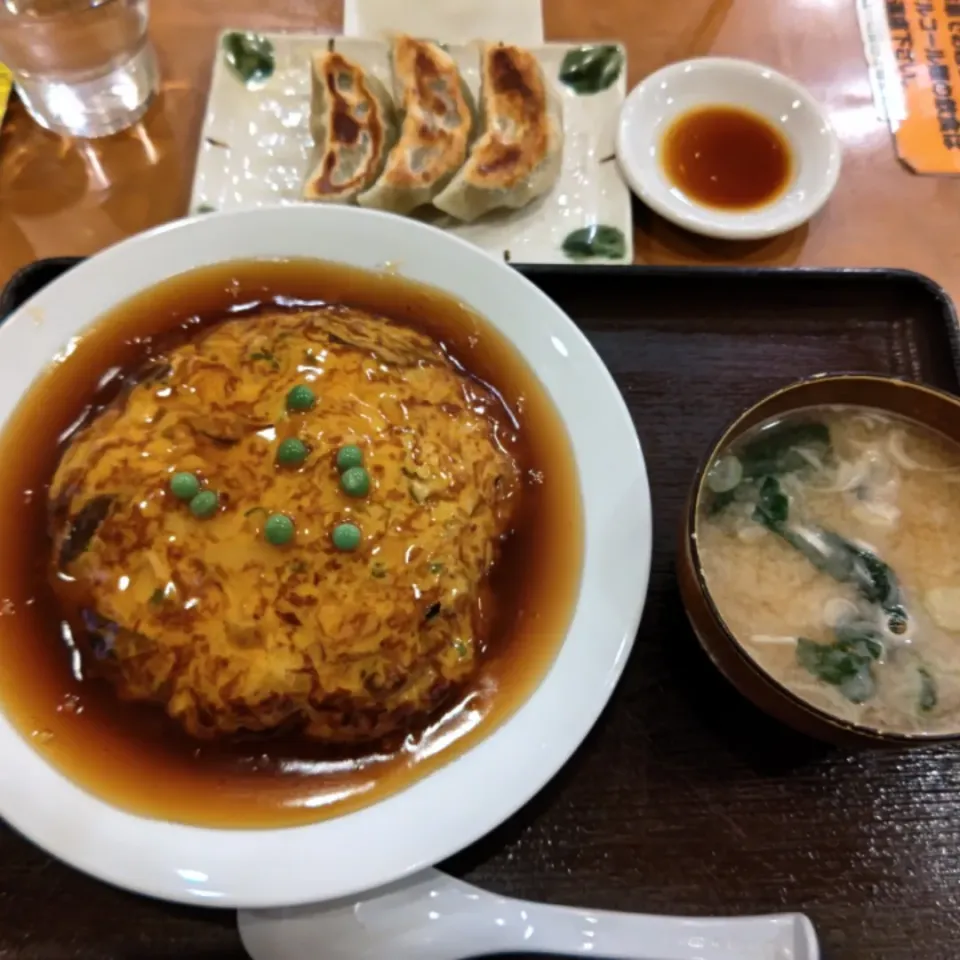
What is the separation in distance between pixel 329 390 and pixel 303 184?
1.06m

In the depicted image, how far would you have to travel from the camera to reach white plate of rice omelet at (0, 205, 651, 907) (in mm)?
1632

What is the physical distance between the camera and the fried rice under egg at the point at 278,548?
1.71m

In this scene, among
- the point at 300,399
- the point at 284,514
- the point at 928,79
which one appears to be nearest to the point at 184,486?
the point at 284,514

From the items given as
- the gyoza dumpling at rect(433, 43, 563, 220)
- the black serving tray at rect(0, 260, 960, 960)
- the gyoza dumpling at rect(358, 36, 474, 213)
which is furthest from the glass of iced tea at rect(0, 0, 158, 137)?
the black serving tray at rect(0, 260, 960, 960)

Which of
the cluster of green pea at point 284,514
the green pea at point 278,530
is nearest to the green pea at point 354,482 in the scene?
the cluster of green pea at point 284,514

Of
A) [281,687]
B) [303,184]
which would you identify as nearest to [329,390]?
[281,687]

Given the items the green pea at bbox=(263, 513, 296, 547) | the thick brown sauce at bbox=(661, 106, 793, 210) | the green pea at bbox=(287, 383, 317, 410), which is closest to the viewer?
the green pea at bbox=(263, 513, 296, 547)

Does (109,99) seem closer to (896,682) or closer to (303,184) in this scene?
(303,184)

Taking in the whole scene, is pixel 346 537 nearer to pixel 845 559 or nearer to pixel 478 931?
pixel 478 931

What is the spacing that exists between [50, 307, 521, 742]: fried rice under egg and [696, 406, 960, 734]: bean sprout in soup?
576 millimetres

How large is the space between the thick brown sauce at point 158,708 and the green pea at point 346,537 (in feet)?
1.36

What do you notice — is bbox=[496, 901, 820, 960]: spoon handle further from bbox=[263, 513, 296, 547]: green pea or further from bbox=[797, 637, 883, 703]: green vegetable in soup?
bbox=[263, 513, 296, 547]: green pea

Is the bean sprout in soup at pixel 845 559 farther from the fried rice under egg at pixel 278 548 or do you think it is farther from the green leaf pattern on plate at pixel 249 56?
the green leaf pattern on plate at pixel 249 56

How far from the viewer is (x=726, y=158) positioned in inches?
114
